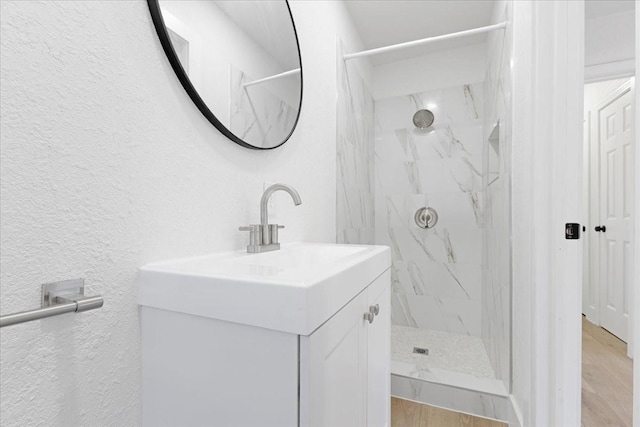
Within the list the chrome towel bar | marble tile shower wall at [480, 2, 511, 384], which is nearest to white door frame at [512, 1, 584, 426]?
marble tile shower wall at [480, 2, 511, 384]

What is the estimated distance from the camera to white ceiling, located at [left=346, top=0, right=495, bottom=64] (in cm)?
203

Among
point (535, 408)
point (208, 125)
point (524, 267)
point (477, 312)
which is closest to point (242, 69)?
point (208, 125)

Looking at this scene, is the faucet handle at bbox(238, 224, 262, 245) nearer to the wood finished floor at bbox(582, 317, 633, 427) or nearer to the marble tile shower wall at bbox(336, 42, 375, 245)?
the marble tile shower wall at bbox(336, 42, 375, 245)

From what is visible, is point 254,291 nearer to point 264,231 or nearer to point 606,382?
point 264,231

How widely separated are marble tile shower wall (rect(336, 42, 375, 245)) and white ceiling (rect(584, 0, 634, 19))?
1.59 metres

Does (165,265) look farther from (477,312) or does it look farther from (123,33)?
(477,312)

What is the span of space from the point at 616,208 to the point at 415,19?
2.18 metres

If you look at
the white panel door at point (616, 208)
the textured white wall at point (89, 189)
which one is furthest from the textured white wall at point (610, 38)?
the textured white wall at point (89, 189)

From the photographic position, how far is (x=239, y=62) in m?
1.02

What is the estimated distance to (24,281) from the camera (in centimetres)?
50

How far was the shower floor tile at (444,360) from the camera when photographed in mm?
1661

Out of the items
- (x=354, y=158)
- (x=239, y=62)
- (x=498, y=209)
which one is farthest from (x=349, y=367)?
(x=354, y=158)

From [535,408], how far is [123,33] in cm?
165

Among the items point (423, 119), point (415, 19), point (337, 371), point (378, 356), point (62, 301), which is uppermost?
point (415, 19)
